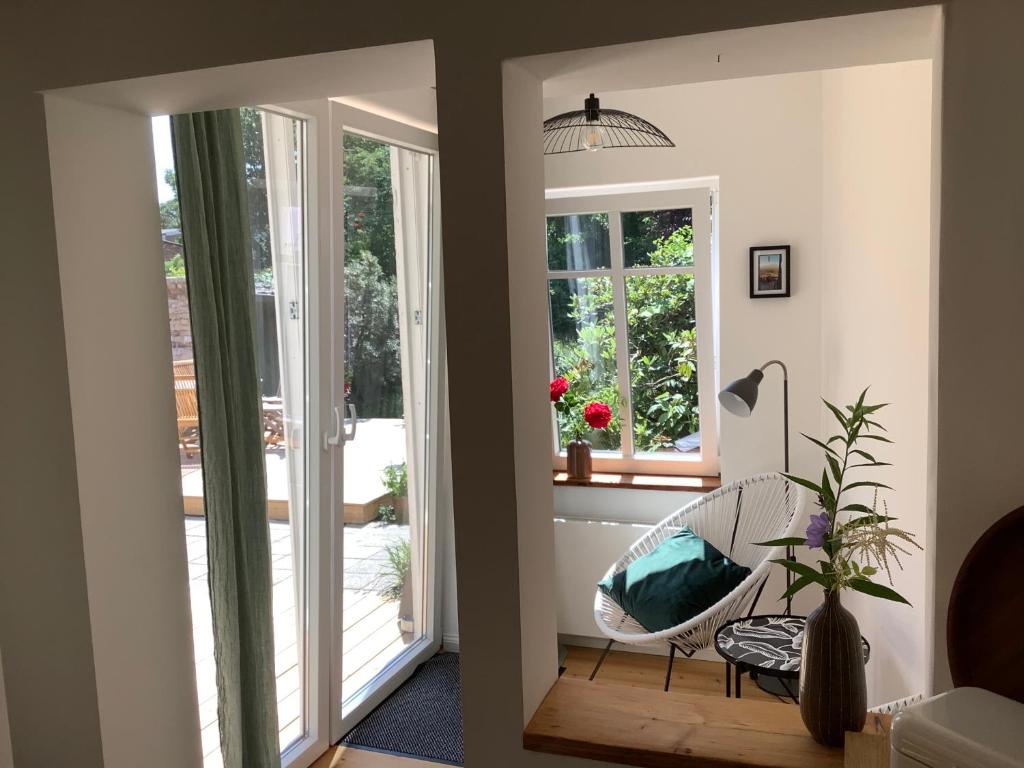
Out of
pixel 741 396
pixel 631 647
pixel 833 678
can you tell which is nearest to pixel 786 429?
pixel 741 396

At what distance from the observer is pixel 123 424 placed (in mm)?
2041

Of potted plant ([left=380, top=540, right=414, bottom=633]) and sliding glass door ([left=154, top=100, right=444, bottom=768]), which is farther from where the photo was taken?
potted plant ([left=380, top=540, right=414, bottom=633])

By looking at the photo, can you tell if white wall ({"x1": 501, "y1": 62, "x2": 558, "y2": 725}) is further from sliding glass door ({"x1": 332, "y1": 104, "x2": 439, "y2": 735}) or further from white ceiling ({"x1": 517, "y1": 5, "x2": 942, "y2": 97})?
sliding glass door ({"x1": 332, "y1": 104, "x2": 439, "y2": 735})

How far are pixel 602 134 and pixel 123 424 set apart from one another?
2.56m

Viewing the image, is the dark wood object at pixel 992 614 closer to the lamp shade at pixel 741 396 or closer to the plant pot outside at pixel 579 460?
the lamp shade at pixel 741 396

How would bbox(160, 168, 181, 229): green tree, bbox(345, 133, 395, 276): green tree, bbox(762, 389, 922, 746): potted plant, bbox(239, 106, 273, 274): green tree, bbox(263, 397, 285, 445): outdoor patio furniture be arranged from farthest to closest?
bbox(345, 133, 395, 276): green tree < bbox(263, 397, 285, 445): outdoor patio furniture < bbox(239, 106, 273, 274): green tree < bbox(160, 168, 181, 229): green tree < bbox(762, 389, 922, 746): potted plant

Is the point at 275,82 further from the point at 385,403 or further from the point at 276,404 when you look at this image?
the point at 385,403

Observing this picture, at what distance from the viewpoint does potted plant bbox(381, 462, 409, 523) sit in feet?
11.5

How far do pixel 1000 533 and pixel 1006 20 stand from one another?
78cm

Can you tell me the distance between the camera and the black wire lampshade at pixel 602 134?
10.1 feet

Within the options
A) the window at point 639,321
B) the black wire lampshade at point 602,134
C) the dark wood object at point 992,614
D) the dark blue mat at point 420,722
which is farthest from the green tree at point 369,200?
the dark wood object at point 992,614

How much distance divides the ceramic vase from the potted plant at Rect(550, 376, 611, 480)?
255 centimetres

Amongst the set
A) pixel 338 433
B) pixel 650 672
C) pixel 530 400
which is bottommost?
pixel 650 672

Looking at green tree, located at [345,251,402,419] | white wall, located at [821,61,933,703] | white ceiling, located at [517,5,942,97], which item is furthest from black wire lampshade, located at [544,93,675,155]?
white ceiling, located at [517,5,942,97]
